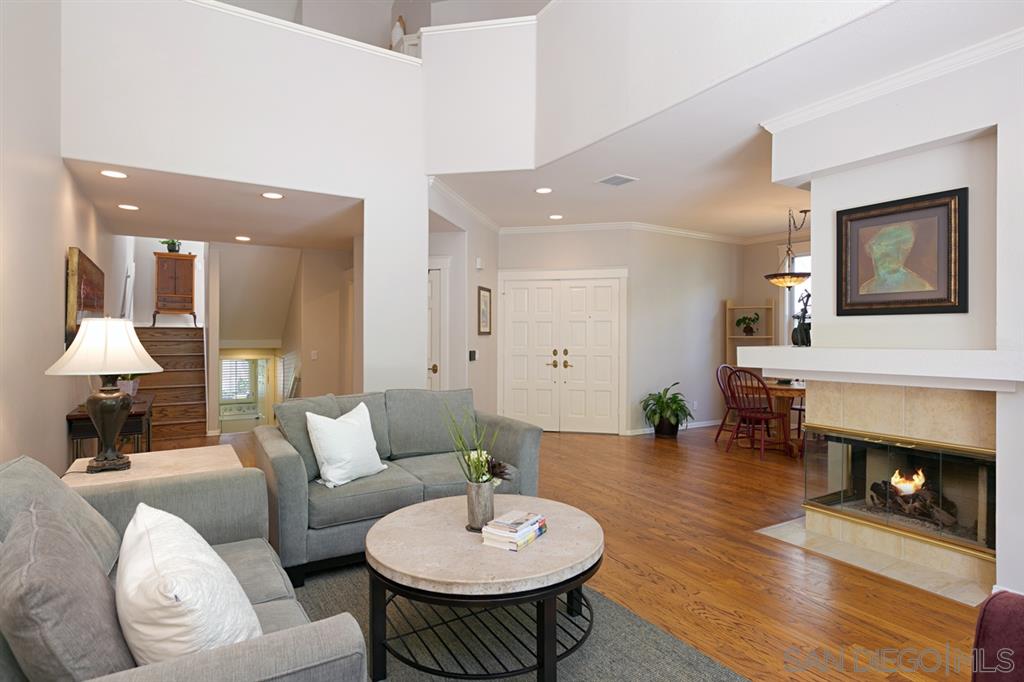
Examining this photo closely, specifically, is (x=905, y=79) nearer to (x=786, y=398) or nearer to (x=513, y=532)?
(x=513, y=532)

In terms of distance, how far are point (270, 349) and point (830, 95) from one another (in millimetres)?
8551

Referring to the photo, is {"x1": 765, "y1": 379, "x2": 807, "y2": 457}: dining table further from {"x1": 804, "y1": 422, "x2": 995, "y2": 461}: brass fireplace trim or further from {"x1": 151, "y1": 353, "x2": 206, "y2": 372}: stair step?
{"x1": 151, "y1": 353, "x2": 206, "y2": 372}: stair step

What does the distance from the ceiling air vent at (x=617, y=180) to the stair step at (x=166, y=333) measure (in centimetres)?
608

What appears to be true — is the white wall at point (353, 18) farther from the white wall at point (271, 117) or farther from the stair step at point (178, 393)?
the stair step at point (178, 393)

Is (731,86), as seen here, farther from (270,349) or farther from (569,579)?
(270,349)

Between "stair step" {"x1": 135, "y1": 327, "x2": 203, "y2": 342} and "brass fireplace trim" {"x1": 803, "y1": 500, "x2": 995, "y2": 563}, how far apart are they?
25.4ft

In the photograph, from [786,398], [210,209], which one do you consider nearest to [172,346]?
[210,209]

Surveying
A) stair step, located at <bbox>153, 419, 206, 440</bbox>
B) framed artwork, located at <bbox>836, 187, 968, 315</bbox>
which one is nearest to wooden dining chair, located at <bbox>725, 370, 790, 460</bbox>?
framed artwork, located at <bbox>836, 187, 968, 315</bbox>

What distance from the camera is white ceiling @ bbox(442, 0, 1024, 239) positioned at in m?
2.49

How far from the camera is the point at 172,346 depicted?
754 centimetres

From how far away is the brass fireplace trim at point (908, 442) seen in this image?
2.74 m

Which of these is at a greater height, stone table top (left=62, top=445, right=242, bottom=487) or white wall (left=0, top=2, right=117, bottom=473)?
white wall (left=0, top=2, right=117, bottom=473)

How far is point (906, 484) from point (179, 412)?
7.40 m

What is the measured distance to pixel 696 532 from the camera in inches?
138
